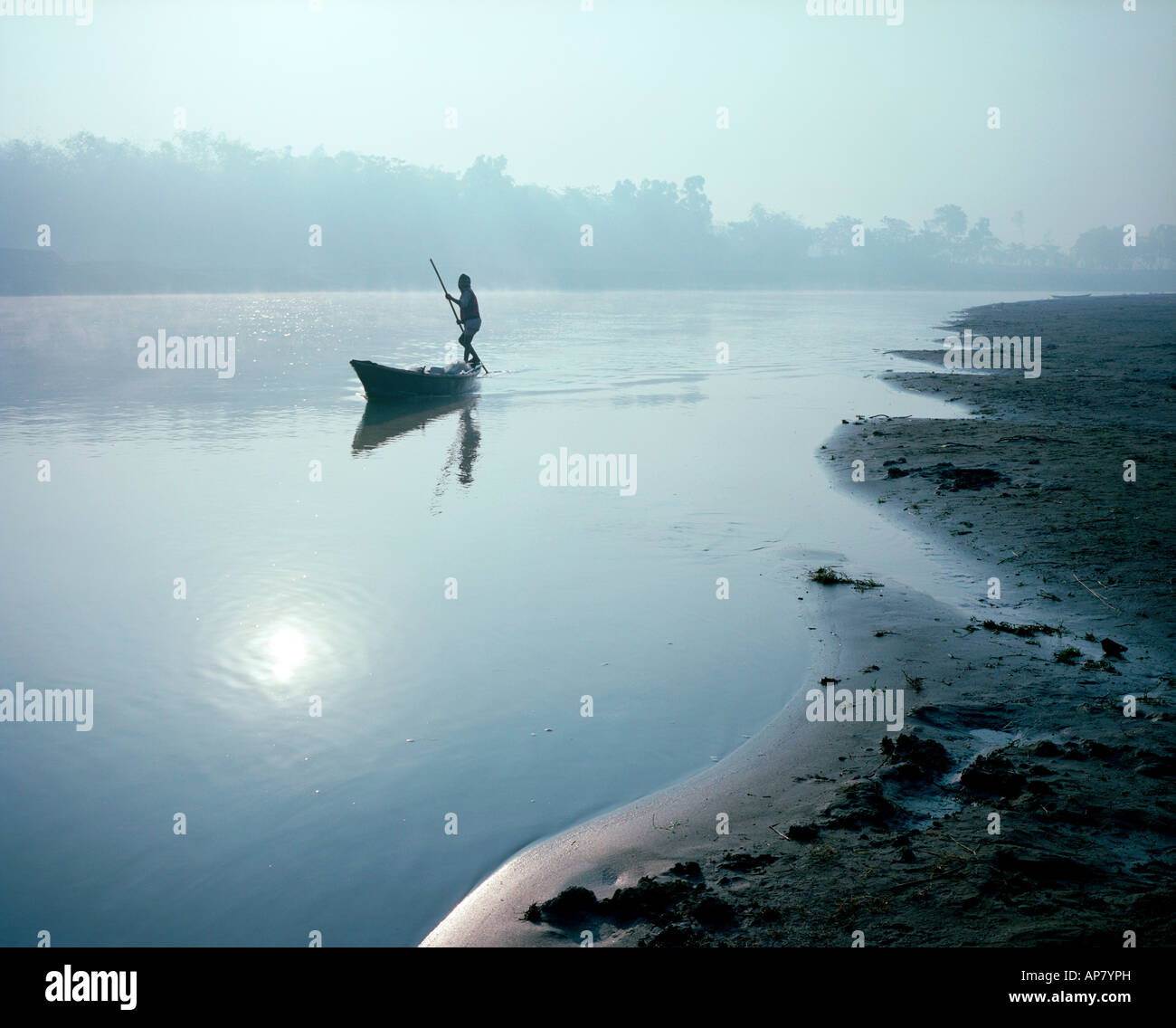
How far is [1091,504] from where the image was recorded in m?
13.2

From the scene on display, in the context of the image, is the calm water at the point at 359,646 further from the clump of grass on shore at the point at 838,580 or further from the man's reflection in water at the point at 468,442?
the clump of grass on shore at the point at 838,580

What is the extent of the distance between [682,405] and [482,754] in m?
21.8

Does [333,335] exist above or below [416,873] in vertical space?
above

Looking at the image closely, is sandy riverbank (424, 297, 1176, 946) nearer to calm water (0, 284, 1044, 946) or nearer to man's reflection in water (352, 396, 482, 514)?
calm water (0, 284, 1044, 946)

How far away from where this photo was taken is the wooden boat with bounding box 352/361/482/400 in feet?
84.9

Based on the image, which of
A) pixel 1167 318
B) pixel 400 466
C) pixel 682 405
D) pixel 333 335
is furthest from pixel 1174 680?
pixel 1167 318

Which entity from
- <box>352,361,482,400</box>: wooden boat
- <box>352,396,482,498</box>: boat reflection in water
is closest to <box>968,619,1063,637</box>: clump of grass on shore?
<box>352,396,482,498</box>: boat reflection in water

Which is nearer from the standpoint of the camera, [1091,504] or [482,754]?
[482,754]

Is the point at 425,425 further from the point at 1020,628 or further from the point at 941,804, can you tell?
the point at 941,804

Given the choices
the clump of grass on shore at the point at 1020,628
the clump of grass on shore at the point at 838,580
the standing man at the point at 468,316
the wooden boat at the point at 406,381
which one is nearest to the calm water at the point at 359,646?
the clump of grass on shore at the point at 838,580

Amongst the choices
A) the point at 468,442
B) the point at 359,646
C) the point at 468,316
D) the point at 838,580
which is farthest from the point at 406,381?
the point at 359,646

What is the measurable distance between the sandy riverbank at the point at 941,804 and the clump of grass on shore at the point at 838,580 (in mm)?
118
